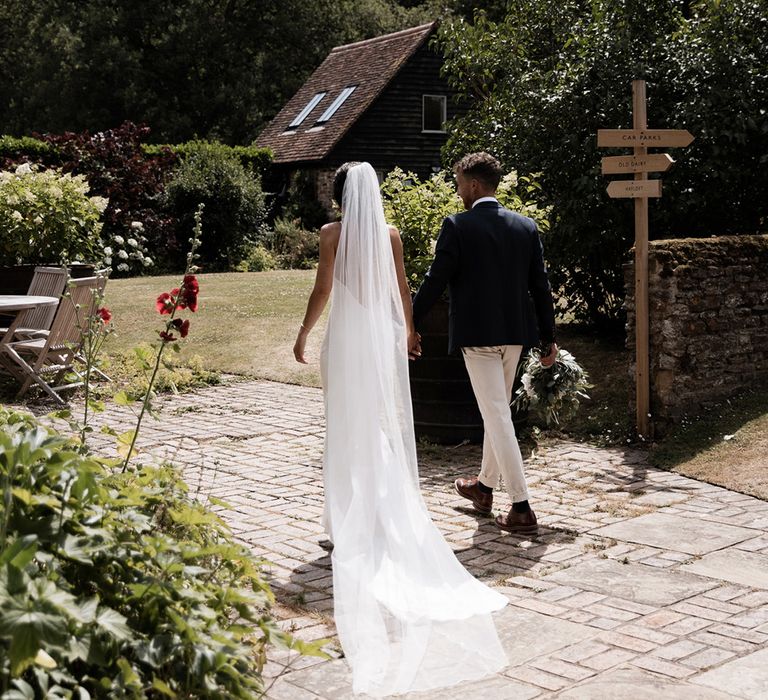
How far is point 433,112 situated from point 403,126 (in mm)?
1329

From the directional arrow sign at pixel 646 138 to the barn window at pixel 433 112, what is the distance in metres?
25.7

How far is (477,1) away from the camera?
39.9 m

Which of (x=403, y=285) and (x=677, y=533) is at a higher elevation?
(x=403, y=285)

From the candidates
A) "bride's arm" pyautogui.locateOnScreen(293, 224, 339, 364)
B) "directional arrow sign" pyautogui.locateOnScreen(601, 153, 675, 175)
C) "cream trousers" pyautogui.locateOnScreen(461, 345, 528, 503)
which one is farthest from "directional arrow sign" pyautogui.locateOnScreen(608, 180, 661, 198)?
"bride's arm" pyautogui.locateOnScreen(293, 224, 339, 364)

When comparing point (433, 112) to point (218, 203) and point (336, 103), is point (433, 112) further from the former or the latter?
point (218, 203)

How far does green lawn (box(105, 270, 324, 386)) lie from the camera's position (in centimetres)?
1280

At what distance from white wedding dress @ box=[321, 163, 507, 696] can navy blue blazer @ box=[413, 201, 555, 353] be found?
1.75 feet

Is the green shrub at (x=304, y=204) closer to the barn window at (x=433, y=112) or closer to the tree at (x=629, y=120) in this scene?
the barn window at (x=433, y=112)

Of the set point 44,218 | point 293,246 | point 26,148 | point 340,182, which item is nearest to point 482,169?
point 340,182

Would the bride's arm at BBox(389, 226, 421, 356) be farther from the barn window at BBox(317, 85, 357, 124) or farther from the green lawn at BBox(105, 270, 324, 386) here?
the barn window at BBox(317, 85, 357, 124)

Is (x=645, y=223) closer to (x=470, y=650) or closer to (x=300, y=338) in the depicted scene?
(x=300, y=338)

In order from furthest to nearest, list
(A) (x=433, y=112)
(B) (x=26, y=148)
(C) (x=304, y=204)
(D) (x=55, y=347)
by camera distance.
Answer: (A) (x=433, y=112) → (C) (x=304, y=204) → (B) (x=26, y=148) → (D) (x=55, y=347)

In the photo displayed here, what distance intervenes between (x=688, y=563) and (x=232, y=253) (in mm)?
21203

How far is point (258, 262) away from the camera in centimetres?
2516
